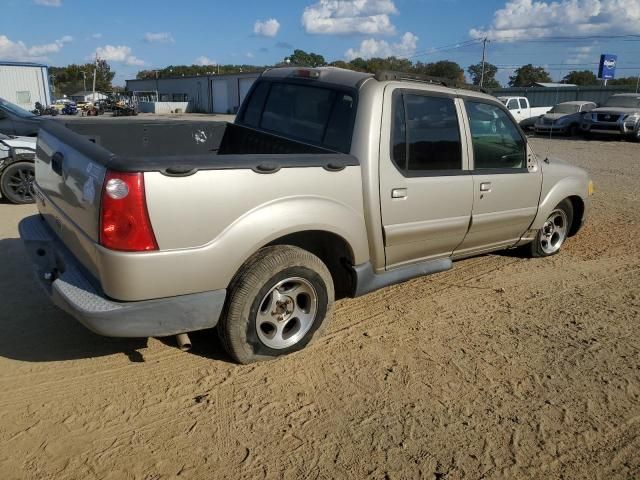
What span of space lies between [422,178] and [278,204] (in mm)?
1360

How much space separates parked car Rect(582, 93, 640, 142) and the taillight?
22.6 meters

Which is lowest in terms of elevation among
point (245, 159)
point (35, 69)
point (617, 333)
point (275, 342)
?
point (617, 333)

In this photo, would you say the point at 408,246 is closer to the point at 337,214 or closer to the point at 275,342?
the point at 337,214

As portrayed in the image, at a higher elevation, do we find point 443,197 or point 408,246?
point 443,197

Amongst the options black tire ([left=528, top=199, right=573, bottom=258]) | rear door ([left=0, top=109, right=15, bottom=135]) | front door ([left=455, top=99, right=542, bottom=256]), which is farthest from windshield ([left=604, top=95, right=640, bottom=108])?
rear door ([left=0, top=109, right=15, bottom=135])

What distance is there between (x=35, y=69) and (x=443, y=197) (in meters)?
38.2

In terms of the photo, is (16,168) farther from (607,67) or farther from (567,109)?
(607,67)

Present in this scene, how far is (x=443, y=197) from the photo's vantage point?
4.27 m

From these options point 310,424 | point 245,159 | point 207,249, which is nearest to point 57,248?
point 207,249

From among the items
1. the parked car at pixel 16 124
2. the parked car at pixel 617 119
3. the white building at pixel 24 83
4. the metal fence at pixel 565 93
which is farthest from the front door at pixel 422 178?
the white building at pixel 24 83

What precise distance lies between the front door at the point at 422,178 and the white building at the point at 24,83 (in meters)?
36.0

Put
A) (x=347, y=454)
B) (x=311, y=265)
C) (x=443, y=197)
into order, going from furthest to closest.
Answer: (x=443, y=197) → (x=311, y=265) → (x=347, y=454)

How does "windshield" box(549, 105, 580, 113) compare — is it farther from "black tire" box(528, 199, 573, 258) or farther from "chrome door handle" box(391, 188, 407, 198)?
"chrome door handle" box(391, 188, 407, 198)

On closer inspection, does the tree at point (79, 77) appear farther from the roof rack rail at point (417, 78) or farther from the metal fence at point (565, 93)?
the roof rack rail at point (417, 78)
